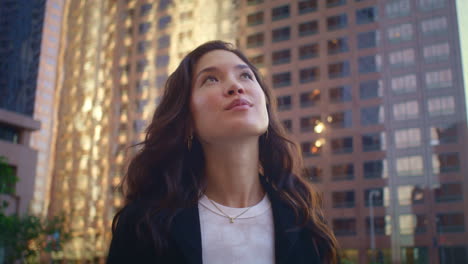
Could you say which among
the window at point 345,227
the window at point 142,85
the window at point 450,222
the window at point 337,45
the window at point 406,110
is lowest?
the window at point 345,227

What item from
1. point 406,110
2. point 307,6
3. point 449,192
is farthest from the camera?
point 307,6

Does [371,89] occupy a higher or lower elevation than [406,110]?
higher

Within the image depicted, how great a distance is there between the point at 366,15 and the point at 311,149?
3947 millimetres

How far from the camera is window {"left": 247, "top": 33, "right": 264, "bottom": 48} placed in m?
14.2

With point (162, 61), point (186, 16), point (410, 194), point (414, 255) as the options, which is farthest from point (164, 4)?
point (414, 255)

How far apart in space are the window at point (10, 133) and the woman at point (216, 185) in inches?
571

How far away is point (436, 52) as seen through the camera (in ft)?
28.3

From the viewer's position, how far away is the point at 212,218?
96cm

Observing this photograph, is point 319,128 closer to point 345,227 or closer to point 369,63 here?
point 369,63

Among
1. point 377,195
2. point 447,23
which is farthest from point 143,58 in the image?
point 447,23

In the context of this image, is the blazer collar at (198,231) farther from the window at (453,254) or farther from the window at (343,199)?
the window at (343,199)

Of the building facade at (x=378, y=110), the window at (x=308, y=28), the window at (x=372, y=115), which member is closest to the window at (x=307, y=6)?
→ the building facade at (x=378, y=110)

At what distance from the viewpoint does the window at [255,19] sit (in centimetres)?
1369

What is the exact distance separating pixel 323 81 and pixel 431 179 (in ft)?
16.9
